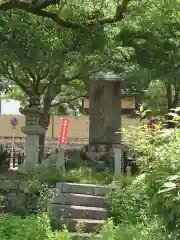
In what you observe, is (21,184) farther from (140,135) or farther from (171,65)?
(140,135)

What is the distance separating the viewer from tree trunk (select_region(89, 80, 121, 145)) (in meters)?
16.6

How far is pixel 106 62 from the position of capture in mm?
16219

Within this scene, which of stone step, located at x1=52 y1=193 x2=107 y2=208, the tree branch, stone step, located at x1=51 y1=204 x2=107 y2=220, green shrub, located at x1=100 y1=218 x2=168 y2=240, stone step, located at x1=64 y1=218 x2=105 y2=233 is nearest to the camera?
green shrub, located at x1=100 y1=218 x2=168 y2=240

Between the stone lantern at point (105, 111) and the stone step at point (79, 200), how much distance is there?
225 inches

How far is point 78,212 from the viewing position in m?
9.90

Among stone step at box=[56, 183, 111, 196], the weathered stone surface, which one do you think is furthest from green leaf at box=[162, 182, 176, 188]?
the weathered stone surface

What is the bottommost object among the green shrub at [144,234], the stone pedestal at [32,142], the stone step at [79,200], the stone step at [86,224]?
the stone step at [86,224]

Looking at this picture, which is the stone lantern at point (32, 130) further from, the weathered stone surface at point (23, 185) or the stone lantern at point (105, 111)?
the stone lantern at point (105, 111)

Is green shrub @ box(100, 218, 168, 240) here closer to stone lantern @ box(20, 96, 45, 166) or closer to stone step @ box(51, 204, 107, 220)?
stone step @ box(51, 204, 107, 220)

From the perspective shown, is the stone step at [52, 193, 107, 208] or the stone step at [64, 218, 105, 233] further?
the stone step at [52, 193, 107, 208]

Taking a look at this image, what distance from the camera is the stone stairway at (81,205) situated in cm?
938

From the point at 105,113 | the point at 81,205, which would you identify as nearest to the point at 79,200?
the point at 81,205

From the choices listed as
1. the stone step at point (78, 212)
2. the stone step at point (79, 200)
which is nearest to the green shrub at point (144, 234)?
the stone step at point (78, 212)

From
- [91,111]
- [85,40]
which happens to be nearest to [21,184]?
[85,40]
